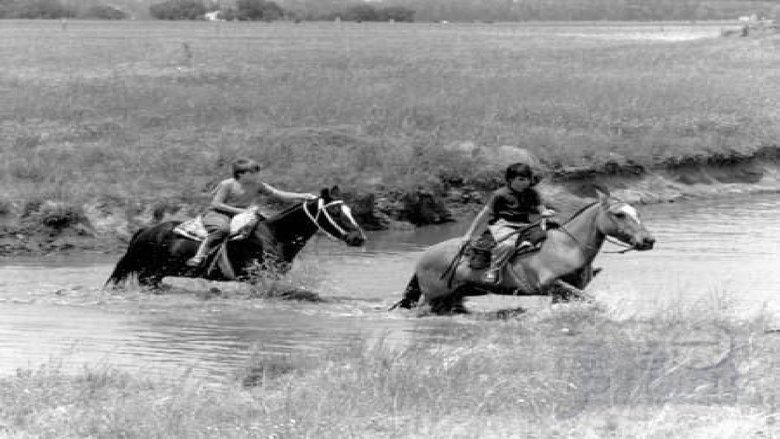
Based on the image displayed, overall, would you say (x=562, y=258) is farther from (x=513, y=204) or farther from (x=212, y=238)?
(x=212, y=238)

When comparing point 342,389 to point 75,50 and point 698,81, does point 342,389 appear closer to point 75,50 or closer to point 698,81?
point 698,81

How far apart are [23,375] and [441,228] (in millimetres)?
14993

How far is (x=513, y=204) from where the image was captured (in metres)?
15.9

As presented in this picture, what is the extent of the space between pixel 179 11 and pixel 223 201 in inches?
4275

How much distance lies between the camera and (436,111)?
109 feet

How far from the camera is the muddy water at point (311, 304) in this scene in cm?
1364

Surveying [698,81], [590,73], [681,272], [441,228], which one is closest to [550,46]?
[590,73]

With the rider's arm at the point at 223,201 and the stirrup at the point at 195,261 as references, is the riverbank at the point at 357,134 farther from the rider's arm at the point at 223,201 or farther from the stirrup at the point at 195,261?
the rider's arm at the point at 223,201

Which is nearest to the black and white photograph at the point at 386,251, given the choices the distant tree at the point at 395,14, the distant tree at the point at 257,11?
the distant tree at the point at 257,11

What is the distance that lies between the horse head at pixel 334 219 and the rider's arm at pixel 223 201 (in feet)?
3.07

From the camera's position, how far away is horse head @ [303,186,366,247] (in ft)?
57.2

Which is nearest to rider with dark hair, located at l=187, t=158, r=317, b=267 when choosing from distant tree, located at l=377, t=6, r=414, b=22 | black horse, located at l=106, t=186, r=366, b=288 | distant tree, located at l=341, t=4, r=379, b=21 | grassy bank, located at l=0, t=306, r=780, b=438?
black horse, located at l=106, t=186, r=366, b=288

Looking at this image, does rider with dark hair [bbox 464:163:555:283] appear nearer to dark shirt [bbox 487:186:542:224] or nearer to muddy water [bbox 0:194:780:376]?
dark shirt [bbox 487:186:542:224]

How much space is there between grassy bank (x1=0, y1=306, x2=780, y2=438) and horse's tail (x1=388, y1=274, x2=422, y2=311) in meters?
4.00
